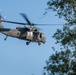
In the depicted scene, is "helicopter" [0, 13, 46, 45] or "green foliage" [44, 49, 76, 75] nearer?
"green foliage" [44, 49, 76, 75]

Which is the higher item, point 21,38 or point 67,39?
point 67,39

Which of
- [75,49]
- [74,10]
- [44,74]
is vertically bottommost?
[44,74]

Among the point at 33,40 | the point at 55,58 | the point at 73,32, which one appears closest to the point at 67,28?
the point at 73,32

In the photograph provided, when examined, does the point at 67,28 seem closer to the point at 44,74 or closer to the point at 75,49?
the point at 75,49

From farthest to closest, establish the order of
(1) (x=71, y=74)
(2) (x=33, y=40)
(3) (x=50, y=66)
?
(2) (x=33, y=40) < (3) (x=50, y=66) < (1) (x=71, y=74)

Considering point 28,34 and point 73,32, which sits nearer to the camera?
point 73,32

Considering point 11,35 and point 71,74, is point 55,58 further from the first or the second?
point 11,35

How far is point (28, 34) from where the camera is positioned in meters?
39.2

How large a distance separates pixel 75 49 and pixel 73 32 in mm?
1262

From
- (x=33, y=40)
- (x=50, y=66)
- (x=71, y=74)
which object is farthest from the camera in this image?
(x=33, y=40)

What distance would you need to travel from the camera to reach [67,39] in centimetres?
2455

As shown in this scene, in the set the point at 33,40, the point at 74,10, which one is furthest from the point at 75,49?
the point at 33,40

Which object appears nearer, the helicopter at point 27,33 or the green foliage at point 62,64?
the green foliage at point 62,64

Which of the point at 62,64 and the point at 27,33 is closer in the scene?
the point at 62,64
